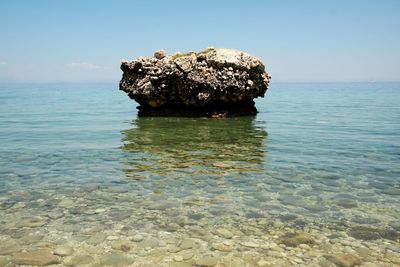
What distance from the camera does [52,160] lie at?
14.9 metres

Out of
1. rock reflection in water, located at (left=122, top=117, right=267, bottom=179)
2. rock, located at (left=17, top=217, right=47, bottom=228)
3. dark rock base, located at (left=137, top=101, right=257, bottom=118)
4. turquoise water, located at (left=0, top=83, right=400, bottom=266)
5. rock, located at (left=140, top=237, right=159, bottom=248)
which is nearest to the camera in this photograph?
turquoise water, located at (left=0, top=83, right=400, bottom=266)

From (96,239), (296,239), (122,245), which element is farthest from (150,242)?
(296,239)

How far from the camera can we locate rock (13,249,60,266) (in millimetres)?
6324

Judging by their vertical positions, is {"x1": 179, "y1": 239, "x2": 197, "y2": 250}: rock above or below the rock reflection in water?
below

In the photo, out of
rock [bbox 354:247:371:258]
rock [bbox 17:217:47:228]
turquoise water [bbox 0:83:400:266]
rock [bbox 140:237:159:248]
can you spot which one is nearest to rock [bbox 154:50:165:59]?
turquoise water [bbox 0:83:400:266]

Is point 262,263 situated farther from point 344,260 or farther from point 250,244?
point 344,260

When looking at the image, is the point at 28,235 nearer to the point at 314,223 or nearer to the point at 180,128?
the point at 314,223

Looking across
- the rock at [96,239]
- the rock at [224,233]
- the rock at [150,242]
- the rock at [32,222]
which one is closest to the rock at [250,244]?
the rock at [224,233]

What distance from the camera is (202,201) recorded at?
9.61m

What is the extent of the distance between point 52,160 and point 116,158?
100 inches

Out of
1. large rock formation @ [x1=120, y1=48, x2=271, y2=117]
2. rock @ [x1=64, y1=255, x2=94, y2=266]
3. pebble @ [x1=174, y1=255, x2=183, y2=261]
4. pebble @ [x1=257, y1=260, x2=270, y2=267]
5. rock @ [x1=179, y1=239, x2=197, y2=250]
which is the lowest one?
rock @ [x1=64, y1=255, x2=94, y2=266]

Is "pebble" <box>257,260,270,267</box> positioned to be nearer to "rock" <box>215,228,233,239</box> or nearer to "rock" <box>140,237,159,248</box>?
"rock" <box>215,228,233,239</box>

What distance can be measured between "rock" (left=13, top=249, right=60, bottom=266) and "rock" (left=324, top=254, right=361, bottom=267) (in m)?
4.82

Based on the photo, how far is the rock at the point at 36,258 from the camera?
20.7 ft
